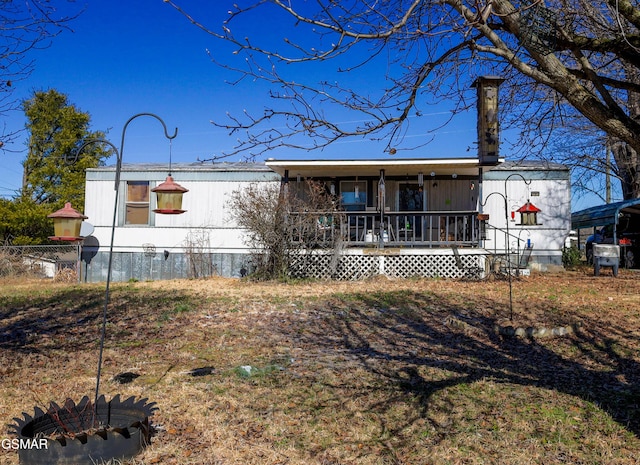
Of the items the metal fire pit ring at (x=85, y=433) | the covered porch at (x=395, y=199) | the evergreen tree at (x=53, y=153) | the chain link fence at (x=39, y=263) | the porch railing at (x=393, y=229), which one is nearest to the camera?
the metal fire pit ring at (x=85, y=433)

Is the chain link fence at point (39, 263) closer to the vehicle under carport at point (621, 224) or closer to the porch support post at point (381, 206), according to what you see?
the porch support post at point (381, 206)

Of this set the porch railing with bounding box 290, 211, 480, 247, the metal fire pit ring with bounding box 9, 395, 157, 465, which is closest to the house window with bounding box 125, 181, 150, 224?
the porch railing with bounding box 290, 211, 480, 247

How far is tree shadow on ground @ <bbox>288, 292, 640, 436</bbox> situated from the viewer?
5988 mm

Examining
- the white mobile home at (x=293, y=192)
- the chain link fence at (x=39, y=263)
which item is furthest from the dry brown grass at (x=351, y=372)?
the chain link fence at (x=39, y=263)

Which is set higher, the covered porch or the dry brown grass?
the covered porch

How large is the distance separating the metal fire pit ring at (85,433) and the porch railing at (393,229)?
9971mm

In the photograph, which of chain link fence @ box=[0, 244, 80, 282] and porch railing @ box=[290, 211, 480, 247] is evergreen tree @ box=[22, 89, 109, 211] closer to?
chain link fence @ box=[0, 244, 80, 282]

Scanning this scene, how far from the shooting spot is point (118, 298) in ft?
39.1

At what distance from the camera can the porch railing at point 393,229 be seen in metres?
14.8

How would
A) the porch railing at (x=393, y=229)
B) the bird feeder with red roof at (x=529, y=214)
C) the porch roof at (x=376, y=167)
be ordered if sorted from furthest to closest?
1. the porch roof at (x=376, y=167)
2. the porch railing at (x=393, y=229)
3. the bird feeder with red roof at (x=529, y=214)

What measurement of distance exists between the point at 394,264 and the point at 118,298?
7.23 meters

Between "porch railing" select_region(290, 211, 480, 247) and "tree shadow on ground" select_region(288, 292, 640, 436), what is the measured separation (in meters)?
3.99

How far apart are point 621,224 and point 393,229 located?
11.4m

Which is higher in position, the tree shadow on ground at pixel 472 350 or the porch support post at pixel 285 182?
the porch support post at pixel 285 182
